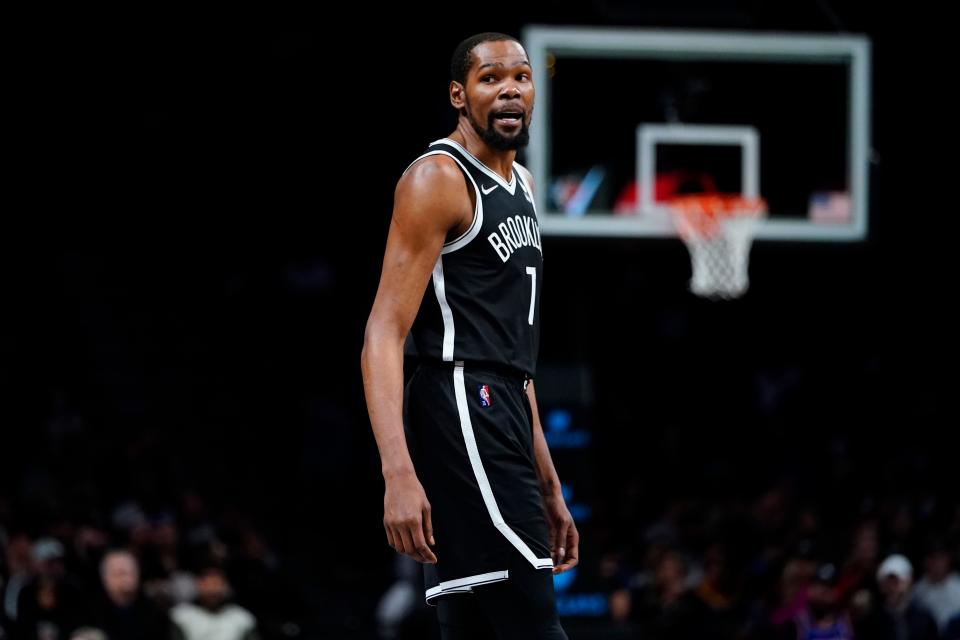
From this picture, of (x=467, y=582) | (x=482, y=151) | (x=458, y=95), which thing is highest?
(x=458, y=95)

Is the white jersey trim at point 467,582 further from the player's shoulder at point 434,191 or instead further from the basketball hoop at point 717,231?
the basketball hoop at point 717,231

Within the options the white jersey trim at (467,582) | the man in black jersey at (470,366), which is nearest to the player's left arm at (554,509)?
the man in black jersey at (470,366)

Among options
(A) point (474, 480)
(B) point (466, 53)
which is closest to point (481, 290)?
(A) point (474, 480)

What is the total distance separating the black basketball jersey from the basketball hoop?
6569mm

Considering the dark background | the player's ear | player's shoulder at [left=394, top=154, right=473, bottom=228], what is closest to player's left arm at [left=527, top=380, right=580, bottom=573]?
player's shoulder at [left=394, top=154, right=473, bottom=228]

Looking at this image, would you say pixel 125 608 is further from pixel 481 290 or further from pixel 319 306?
pixel 319 306

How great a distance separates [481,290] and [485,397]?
281 mm

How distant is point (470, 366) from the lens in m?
4.06

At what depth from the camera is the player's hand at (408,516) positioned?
3.80 metres

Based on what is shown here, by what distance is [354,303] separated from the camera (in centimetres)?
1894

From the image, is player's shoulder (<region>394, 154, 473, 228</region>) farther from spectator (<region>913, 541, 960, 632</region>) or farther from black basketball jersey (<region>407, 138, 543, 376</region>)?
spectator (<region>913, 541, 960, 632</region>)

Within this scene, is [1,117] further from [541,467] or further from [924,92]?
[541,467]

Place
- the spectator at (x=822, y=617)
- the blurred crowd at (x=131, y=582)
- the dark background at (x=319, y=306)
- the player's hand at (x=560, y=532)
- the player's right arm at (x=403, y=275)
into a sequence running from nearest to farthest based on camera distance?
the player's right arm at (x=403, y=275)
the player's hand at (x=560, y=532)
the blurred crowd at (x=131, y=582)
the spectator at (x=822, y=617)
the dark background at (x=319, y=306)

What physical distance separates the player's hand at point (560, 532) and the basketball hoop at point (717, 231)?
6.38 metres
